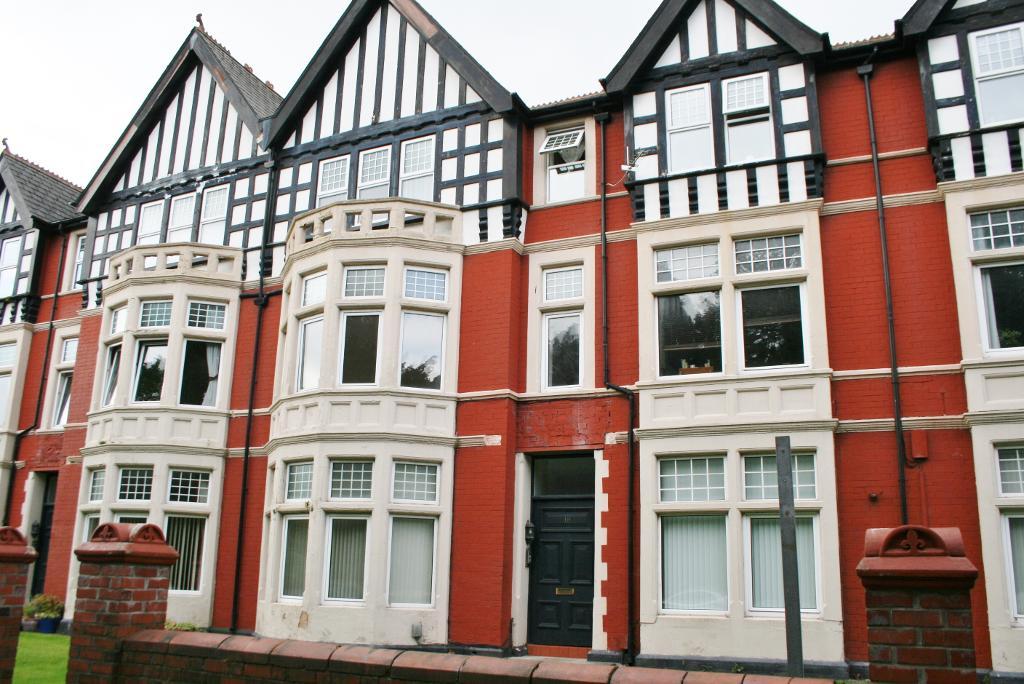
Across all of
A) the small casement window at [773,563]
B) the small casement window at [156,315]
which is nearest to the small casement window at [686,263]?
the small casement window at [773,563]

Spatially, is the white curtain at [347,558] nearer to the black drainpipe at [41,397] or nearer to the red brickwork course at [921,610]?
the red brickwork course at [921,610]

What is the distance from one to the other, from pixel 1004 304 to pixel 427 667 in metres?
11.3

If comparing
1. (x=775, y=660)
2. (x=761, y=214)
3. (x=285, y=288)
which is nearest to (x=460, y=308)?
(x=285, y=288)

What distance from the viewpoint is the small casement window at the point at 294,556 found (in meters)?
15.9

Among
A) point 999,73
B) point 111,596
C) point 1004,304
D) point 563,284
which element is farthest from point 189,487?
point 999,73

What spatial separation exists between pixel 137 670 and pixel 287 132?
14.6 metres

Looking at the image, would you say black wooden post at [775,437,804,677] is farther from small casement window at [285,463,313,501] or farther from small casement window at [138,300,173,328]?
small casement window at [138,300,173,328]

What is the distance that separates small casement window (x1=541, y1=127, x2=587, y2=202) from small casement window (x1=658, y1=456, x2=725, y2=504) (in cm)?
561

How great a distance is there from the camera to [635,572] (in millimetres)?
14453

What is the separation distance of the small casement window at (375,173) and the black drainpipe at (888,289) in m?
9.14

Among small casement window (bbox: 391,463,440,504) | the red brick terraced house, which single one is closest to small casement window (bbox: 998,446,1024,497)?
the red brick terraced house

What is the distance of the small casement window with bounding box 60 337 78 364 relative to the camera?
23.0m

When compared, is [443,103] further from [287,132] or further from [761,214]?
[761,214]

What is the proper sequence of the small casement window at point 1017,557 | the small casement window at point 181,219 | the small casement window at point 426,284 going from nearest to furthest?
the small casement window at point 1017,557 → the small casement window at point 426,284 → the small casement window at point 181,219
